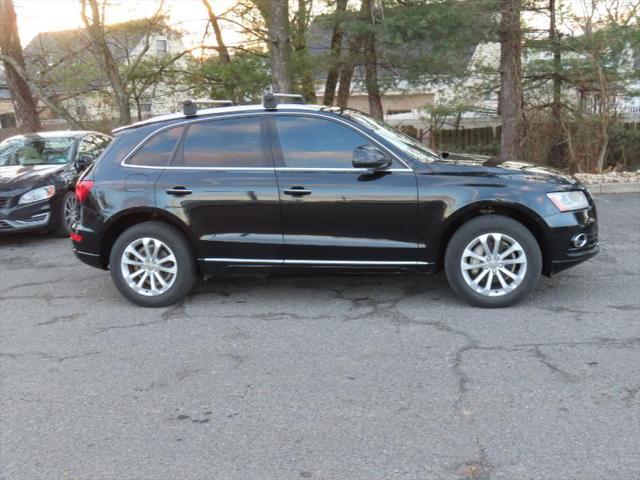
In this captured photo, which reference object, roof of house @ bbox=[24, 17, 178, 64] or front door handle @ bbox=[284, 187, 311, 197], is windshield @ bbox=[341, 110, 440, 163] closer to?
front door handle @ bbox=[284, 187, 311, 197]

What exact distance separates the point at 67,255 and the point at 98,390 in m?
4.57

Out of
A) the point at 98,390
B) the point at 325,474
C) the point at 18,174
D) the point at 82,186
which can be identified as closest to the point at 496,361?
the point at 325,474

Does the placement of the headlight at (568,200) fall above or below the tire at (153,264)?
above

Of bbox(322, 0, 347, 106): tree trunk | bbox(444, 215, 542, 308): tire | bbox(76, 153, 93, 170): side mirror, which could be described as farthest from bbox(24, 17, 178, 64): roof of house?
bbox(444, 215, 542, 308): tire

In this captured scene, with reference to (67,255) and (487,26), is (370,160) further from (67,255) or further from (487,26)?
(487,26)

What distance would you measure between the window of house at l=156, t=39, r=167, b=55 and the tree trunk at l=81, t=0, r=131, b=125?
6.46 feet

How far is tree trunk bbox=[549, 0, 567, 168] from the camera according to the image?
12463 millimetres

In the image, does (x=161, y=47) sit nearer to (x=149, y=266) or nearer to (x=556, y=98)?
(x=556, y=98)

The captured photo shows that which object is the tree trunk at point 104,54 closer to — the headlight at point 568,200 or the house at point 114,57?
the house at point 114,57

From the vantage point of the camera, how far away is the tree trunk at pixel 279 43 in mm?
11625

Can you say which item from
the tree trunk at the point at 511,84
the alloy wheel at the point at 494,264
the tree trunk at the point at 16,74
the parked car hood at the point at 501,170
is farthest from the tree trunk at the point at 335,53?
the alloy wheel at the point at 494,264

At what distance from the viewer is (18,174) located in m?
8.73

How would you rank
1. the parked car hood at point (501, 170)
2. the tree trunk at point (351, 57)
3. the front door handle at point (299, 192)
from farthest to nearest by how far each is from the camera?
1. the tree trunk at point (351, 57)
2. the front door handle at point (299, 192)
3. the parked car hood at point (501, 170)

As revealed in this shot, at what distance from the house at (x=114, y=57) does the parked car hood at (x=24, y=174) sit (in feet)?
20.5
